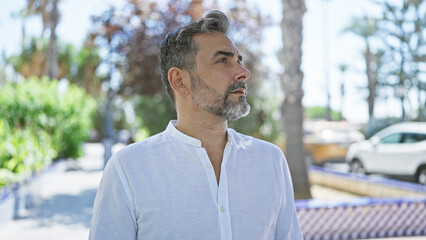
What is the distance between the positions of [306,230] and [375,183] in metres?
3.81

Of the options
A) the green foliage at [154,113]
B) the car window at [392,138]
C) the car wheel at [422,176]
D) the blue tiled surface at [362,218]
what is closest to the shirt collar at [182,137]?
the blue tiled surface at [362,218]

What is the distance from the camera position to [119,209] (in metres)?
1.69

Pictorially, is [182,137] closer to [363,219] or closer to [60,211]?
[363,219]

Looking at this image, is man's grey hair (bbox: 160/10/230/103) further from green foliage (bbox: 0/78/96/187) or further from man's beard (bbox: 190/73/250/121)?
green foliage (bbox: 0/78/96/187)

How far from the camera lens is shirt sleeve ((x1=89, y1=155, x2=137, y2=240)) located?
5.52 feet

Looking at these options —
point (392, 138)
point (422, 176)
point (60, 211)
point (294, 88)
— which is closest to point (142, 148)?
point (294, 88)

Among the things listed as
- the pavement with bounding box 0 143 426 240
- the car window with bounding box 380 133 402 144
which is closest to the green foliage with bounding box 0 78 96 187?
the pavement with bounding box 0 143 426 240

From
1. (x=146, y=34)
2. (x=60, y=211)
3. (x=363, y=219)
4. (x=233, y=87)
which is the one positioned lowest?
(x=60, y=211)

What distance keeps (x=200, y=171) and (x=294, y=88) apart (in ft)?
22.7

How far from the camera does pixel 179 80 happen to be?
2025 mm

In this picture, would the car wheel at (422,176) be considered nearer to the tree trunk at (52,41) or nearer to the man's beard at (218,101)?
the man's beard at (218,101)

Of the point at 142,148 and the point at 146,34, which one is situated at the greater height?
the point at 146,34

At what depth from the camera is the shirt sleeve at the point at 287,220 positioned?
194 cm

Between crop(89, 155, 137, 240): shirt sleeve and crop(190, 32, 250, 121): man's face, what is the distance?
496mm
